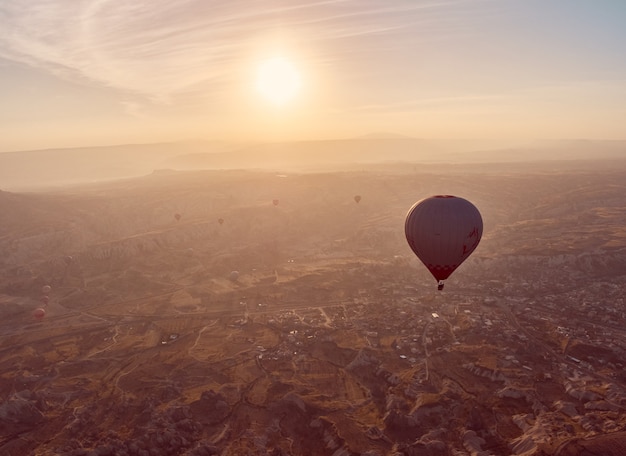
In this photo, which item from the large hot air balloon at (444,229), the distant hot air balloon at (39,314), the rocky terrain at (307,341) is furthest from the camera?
the distant hot air balloon at (39,314)

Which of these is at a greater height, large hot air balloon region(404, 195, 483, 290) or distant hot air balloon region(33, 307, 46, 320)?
large hot air balloon region(404, 195, 483, 290)

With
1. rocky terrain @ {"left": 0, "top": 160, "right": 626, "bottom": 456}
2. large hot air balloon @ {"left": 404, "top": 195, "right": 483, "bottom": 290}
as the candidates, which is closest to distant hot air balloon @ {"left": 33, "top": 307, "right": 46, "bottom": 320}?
rocky terrain @ {"left": 0, "top": 160, "right": 626, "bottom": 456}

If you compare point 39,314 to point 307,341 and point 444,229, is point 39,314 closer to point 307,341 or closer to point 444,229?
point 307,341

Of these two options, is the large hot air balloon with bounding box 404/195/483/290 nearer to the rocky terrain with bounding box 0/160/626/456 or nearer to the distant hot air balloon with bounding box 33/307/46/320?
the rocky terrain with bounding box 0/160/626/456

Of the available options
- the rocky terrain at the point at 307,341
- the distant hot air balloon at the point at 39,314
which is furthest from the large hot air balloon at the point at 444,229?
the distant hot air balloon at the point at 39,314

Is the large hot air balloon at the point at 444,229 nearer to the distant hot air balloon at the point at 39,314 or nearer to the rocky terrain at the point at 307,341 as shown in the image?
the rocky terrain at the point at 307,341

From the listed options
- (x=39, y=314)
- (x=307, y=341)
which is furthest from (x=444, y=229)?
(x=39, y=314)

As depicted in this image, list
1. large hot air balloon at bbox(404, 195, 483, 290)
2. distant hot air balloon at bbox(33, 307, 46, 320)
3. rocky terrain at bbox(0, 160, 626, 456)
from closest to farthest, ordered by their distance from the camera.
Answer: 1. large hot air balloon at bbox(404, 195, 483, 290)
2. rocky terrain at bbox(0, 160, 626, 456)
3. distant hot air balloon at bbox(33, 307, 46, 320)
